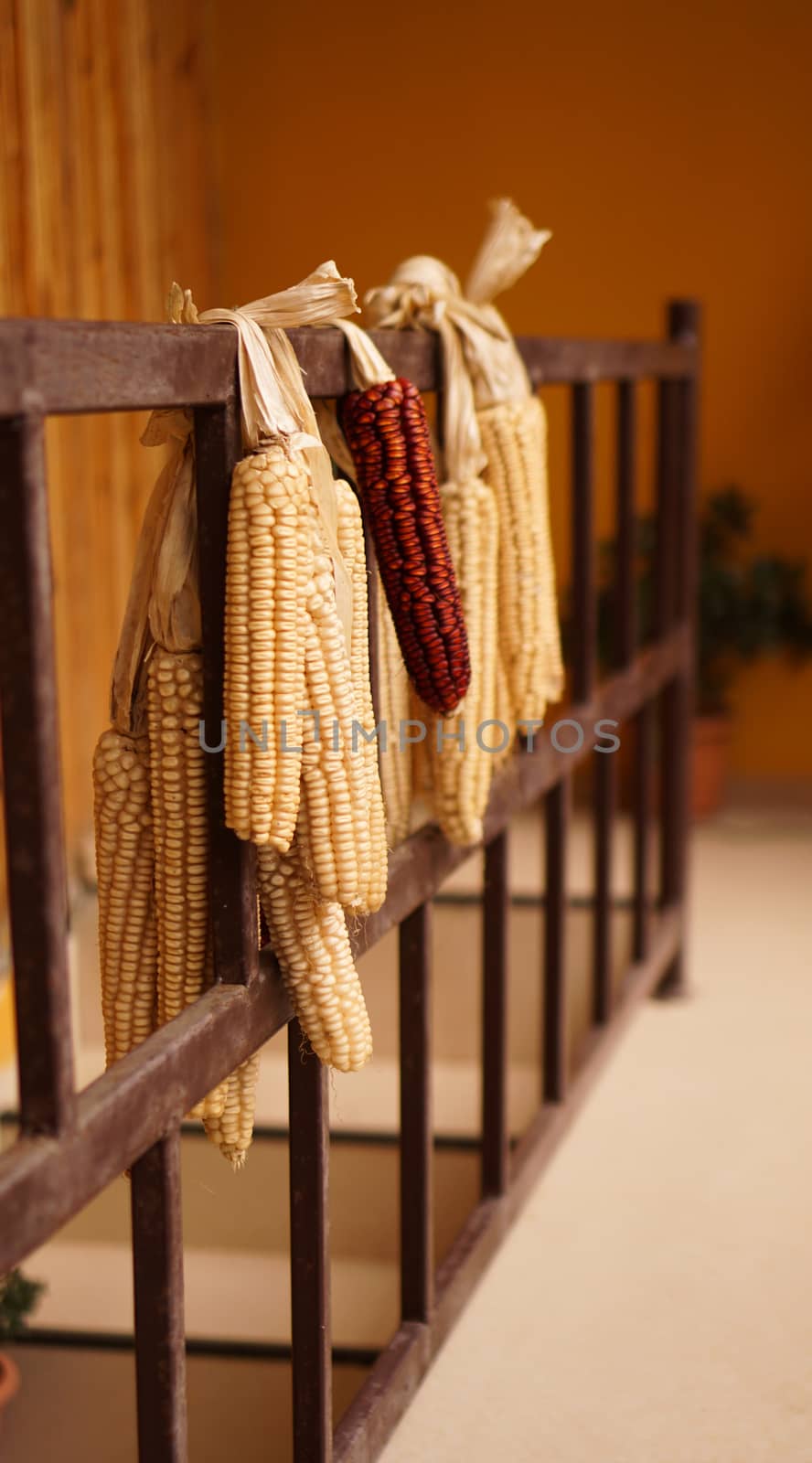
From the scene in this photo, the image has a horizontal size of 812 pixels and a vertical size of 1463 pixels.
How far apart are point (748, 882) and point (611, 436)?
1547 millimetres

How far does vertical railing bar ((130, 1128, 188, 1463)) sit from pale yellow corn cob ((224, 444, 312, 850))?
0.27 m

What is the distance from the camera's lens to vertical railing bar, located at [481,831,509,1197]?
7.38ft

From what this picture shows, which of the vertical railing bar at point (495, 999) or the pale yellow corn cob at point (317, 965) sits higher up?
the pale yellow corn cob at point (317, 965)

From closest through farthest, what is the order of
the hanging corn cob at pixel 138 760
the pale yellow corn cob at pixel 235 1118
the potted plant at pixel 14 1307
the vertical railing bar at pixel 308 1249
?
1. the hanging corn cob at pixel 138 760
2. the pale yellow corn cob at pixel 235 1118
3. the vertical railing bar at pixel 308 1249
4. the potted plant at pixel 14 1307

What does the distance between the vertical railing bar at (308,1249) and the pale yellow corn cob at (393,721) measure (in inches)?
13.4

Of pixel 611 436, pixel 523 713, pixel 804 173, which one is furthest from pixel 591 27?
pixel 523 713

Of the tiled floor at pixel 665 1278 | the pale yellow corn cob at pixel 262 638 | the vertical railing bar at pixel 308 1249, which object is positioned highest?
the pale yellow corn cob at pixel 262 638

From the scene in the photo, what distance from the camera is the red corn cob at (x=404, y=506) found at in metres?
1.52

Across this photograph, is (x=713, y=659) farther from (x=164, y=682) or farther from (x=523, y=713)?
(x=164, y=682)

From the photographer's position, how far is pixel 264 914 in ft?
4.73

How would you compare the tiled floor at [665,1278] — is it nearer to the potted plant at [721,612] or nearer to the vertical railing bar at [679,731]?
the vertical railing bar at [679,731]

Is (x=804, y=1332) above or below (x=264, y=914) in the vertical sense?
below

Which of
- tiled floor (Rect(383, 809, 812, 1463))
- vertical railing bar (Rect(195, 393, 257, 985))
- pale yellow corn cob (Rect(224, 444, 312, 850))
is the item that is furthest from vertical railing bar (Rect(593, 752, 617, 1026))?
pale yellow corn cob (Rect(224, 444, 312, 850))

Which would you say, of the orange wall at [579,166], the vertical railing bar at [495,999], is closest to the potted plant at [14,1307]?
the vertical railing bar at [495,999]
